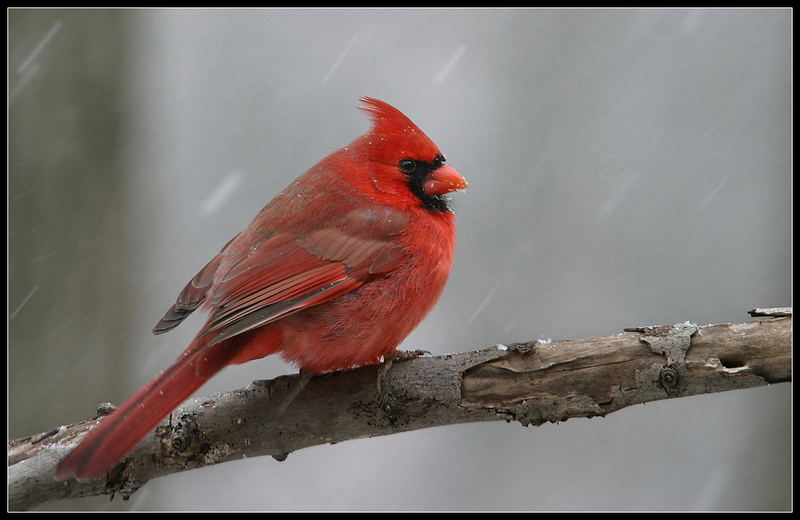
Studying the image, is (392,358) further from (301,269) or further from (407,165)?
(407,165)

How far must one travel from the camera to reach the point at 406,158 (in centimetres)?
314

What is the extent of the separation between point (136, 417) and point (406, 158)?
1.36 m

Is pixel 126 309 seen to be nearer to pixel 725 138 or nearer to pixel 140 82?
pixel 140 82

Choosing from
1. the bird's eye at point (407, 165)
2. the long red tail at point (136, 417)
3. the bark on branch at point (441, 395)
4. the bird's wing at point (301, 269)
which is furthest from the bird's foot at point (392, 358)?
the bird's eye at point (407, 165)

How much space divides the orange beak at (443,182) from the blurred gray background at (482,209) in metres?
0.13

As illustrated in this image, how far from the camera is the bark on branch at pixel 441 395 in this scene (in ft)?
7.67

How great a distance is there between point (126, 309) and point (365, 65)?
17.2 ft

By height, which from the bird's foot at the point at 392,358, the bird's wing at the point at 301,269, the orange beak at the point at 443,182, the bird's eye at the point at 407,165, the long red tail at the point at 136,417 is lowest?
the long red tail at the point at 136,417

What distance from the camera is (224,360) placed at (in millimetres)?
2555

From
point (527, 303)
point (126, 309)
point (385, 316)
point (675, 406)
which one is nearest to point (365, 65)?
point (527, 303)

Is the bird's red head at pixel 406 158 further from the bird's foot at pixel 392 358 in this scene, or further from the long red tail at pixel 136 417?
the long red tail at pixel 136 417

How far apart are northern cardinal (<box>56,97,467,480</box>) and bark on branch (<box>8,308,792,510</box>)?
0.16 m

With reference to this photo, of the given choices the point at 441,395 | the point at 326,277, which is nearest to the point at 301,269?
the point at 326,277

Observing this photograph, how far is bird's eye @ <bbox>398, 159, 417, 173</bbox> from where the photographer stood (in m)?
3.14
